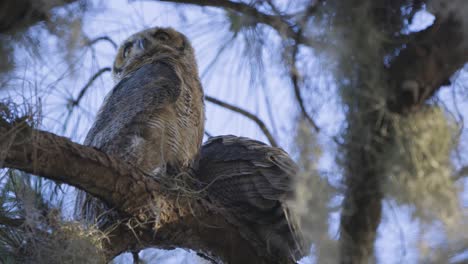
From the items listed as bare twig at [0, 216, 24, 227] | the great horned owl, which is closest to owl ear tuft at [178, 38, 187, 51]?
the great horned owl

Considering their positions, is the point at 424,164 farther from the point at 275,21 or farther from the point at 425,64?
the point at 275,21

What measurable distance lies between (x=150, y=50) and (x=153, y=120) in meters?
1.51

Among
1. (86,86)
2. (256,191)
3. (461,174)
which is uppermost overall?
(86,86)

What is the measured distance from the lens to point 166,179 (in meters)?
3.82

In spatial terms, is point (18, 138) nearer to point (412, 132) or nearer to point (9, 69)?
point (9, 69)

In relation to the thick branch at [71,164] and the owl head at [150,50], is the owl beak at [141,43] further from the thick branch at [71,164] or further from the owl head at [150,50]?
the thick branch at [71,164]

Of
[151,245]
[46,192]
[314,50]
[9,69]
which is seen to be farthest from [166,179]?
[314,50]

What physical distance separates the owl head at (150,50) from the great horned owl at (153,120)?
16 cm

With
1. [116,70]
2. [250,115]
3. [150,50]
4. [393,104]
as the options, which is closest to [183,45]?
[150,50]

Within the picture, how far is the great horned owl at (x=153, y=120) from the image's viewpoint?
443 cm

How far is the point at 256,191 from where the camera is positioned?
4039mm

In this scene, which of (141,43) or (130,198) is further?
(141,43)

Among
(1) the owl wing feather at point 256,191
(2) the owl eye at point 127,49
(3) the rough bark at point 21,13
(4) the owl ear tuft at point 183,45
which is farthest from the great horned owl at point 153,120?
(3) the rough bark at point 21,13

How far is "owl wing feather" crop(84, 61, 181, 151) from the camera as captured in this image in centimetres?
465
